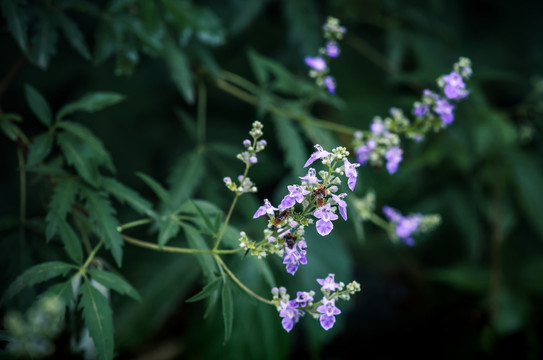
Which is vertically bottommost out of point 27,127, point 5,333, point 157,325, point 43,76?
point 5,333

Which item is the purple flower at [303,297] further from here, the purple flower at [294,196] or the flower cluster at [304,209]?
the purple flower at [294,196]

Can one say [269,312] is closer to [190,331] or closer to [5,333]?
[190,331]

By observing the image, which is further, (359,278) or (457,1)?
(359,278)

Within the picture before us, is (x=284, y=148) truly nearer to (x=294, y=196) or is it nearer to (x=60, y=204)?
(x=294, y=196)

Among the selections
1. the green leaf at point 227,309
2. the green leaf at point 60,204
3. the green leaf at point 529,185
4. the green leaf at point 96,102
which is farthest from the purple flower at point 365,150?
the green leaf at point 529,185

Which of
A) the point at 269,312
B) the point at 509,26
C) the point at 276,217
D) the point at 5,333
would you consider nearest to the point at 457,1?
the point at 509,26

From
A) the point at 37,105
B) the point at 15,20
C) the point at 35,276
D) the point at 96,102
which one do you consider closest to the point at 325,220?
the point at 35,276
